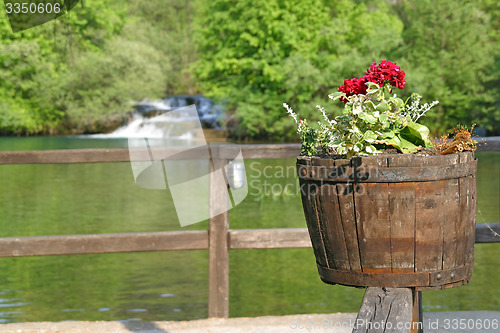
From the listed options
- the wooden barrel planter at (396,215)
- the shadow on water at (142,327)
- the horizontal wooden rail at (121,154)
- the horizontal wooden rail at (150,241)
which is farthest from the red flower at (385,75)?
the shadow on water at (142,327)

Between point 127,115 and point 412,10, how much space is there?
16.1 m

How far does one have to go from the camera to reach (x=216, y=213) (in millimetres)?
4500

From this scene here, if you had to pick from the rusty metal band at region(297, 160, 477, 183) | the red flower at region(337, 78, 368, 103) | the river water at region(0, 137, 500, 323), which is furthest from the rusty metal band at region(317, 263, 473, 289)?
the river water at region(0, 137, 500, 323)

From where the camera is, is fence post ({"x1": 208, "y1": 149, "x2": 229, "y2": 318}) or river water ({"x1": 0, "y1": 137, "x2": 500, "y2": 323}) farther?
river water ({"x1": 0, "y1": 137, "x2": 500, "y2": 323})

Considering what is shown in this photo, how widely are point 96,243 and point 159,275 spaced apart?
13.0ft

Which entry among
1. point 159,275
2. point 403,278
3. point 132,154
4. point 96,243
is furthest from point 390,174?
point 159,275

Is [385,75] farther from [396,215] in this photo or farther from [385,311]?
[385,311]

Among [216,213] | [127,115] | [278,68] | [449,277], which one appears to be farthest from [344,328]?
[127,115]

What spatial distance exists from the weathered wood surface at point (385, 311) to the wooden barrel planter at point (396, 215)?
39mm

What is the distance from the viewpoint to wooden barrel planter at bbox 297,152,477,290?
2436 mm

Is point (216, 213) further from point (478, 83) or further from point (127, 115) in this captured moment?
point (127, 115)

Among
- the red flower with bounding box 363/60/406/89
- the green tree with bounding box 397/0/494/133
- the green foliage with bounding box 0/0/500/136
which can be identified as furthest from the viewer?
the green foliage with bounding box 0/0/500/136

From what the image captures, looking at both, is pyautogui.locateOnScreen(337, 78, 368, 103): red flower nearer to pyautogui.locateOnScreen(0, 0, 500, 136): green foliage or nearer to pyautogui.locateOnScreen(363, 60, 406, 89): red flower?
pyautogui.locateOnScreen(363, 60, 406, 89): red flower

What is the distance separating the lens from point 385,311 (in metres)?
2.32
